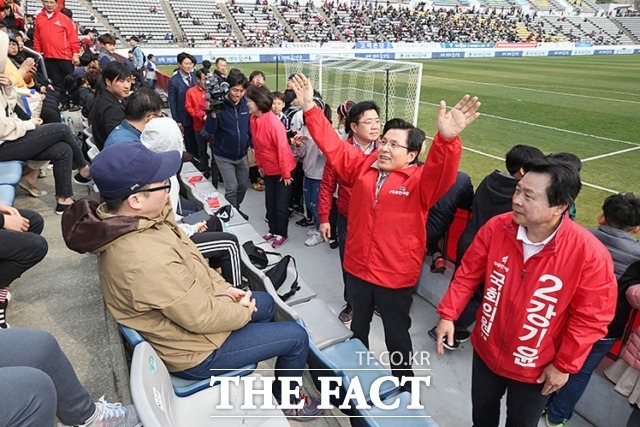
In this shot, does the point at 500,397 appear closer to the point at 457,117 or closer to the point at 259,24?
the point at 457,117

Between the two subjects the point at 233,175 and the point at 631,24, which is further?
the point at 631,24

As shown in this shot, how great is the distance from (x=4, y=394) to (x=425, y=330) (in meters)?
3.00

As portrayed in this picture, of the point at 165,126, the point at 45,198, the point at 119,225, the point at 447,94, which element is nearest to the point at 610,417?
the point at 119,225

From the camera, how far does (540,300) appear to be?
187 cm

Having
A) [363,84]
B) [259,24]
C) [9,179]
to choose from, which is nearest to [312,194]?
[9,179]

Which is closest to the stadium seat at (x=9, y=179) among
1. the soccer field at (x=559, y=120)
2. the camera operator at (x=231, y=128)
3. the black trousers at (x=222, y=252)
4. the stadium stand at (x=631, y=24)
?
A: the black trousers at (x=222, y=252)

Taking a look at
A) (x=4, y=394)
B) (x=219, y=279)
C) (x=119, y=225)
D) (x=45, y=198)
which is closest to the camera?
(x=4, y=394)

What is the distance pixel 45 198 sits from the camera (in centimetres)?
485

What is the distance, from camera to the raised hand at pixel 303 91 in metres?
2.80

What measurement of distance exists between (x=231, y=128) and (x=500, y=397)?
4023 millimetres

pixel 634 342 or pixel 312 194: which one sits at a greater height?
pixel 634 342

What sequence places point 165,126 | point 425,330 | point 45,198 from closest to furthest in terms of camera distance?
point 165,126, point 425,330, point 45,198

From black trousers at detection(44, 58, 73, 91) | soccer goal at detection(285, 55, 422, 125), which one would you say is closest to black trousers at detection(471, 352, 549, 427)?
soccer goal at detection(285, 55, 422, 125)

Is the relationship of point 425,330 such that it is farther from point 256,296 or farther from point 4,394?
point 4,394
